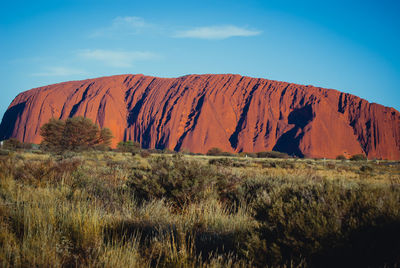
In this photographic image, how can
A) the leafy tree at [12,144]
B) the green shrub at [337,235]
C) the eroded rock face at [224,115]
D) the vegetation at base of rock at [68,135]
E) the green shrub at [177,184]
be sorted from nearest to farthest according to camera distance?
the green shrub at [337,235] → the green shrub at [177,184] → the vegetation at base of rock at [68,135] → the leafy tree at [12,144] → the eroded rock face at [224,115]

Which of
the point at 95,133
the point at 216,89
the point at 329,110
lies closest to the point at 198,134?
the point at 216,89

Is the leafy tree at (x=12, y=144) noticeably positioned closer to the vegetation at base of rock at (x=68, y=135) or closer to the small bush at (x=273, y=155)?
the vegetation at base of rock at (x=68, y=135)

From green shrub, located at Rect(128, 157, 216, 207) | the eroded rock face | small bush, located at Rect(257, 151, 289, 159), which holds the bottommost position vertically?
Answer: small bush, located at Rect(257, 151, 289, 159)

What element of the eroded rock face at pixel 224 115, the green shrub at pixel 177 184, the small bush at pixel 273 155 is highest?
the eroded rock face at pixel 224 115

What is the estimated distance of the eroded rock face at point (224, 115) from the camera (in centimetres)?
7719

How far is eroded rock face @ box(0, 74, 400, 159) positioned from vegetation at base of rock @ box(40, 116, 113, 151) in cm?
4408

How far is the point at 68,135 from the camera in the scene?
28.3 m

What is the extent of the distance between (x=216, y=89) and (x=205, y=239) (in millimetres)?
89095

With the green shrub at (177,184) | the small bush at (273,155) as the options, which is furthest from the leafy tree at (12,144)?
the small bush at (273,155)

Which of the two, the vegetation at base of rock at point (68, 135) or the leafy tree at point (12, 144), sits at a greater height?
the vegetation at base of rock at point (68, 135)

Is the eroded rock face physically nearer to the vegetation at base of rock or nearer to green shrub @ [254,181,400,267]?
the vegetation at base of rock

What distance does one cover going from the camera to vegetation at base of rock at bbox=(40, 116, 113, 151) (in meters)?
27.5

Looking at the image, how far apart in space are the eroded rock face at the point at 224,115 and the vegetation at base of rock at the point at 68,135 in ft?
145

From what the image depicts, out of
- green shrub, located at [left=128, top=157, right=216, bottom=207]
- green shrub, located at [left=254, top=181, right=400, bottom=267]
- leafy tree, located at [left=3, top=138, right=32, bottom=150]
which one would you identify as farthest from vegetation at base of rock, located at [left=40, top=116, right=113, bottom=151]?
green shrub, located at [left=254, top=181, right=400, bottom=267]
